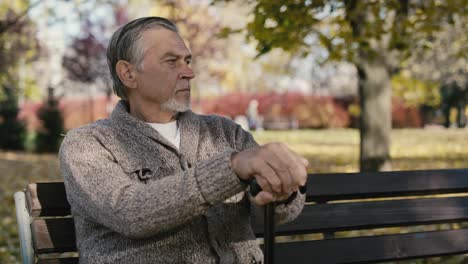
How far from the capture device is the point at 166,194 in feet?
5.28

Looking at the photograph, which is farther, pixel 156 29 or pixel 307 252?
pixel 307 252

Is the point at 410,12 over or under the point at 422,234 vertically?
over

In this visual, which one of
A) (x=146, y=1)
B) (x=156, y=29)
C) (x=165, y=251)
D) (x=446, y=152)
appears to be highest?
(x=146, y=1)

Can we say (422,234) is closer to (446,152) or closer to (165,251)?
(165,251)

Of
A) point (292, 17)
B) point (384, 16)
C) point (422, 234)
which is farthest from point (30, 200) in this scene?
point (384, 16)

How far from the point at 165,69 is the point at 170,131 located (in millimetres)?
246

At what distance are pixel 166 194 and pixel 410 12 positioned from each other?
5964 mm

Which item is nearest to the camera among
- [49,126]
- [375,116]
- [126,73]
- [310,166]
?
[126,73]

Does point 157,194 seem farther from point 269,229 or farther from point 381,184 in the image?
point 381,184

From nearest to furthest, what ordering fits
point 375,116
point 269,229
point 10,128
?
point 269,229 < point 375,116 < point 10,128

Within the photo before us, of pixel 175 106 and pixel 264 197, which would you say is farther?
pixel 175 106

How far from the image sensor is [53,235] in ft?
7.30

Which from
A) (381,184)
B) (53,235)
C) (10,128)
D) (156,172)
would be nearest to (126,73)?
(156,172)

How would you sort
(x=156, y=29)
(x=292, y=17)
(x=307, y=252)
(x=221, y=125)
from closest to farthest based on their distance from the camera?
1. (x=156, y=29)
2. (x=221, y=125)
3. (x=307, y=252)
4. (x=292, y=17)
